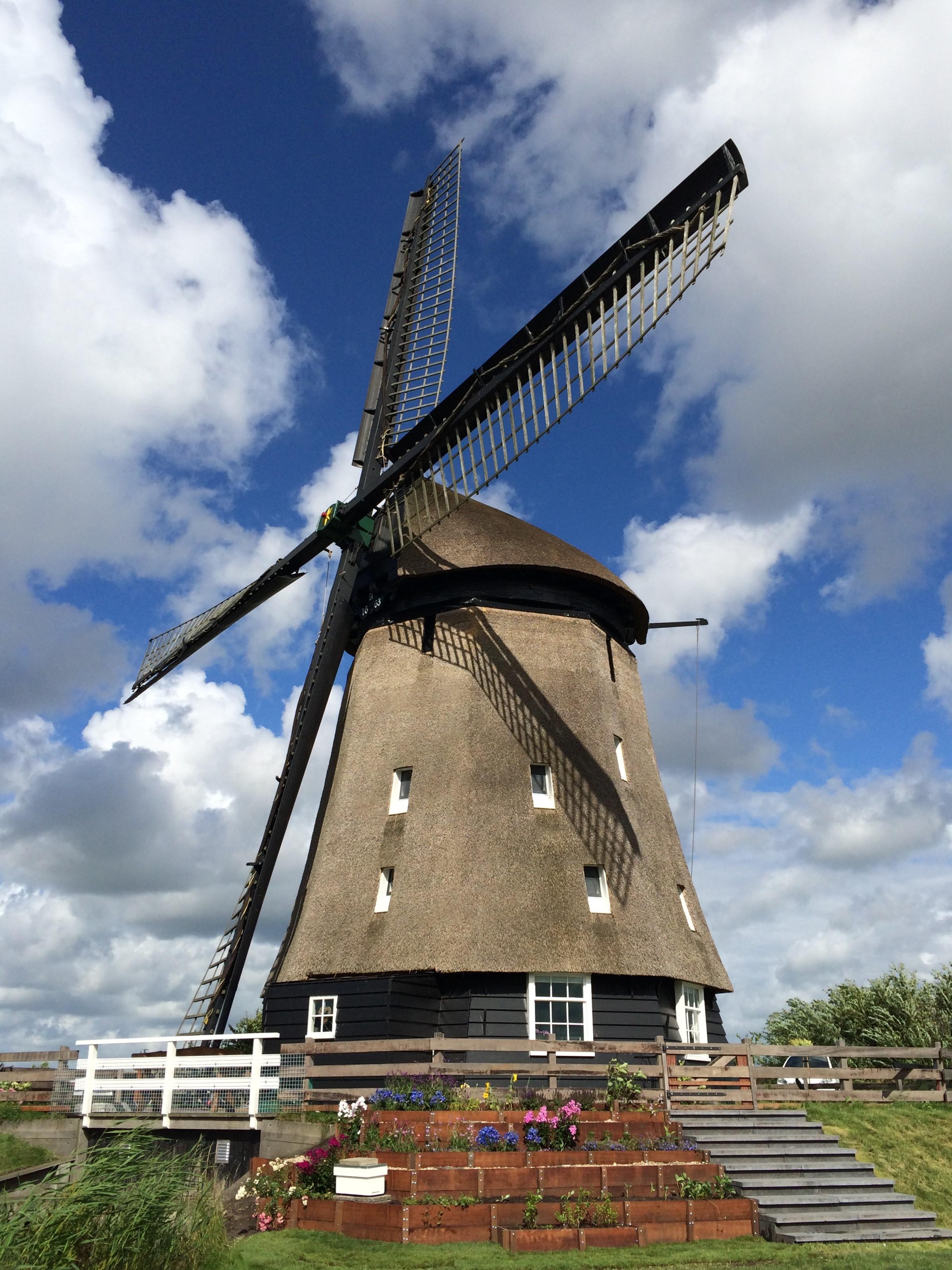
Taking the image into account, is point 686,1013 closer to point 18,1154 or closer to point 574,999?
point 574,999

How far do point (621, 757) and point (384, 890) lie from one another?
5.09m

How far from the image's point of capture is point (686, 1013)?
1839cm

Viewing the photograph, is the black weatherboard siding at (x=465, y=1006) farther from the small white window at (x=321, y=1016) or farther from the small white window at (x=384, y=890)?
the small white window at (x=384, y=890)

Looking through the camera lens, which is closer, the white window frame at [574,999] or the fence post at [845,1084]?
the fence post at [845,1084]

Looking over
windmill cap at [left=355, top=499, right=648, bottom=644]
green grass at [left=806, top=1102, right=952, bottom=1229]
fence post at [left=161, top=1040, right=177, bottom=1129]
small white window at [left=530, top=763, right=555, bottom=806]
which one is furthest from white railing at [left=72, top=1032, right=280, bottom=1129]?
windmill cap at [left=355, top=499, right=648, bottom=644]

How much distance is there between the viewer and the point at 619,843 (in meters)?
18.2

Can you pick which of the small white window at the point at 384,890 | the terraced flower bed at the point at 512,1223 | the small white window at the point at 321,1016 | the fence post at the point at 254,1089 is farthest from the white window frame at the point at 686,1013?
the fence post at the point at 254,1089

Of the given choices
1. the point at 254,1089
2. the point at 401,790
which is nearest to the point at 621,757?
the point at 401,790

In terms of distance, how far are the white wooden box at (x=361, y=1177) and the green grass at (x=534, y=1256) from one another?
0.43 meters

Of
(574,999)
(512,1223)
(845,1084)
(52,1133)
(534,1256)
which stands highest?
(574,999)

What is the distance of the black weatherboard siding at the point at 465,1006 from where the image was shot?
16391mm

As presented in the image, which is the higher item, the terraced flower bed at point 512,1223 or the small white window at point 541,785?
the small white window at point 541,785

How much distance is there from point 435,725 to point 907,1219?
10.3 meters

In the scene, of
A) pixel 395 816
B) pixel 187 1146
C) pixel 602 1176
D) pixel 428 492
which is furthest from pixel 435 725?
pixel 602 1176
